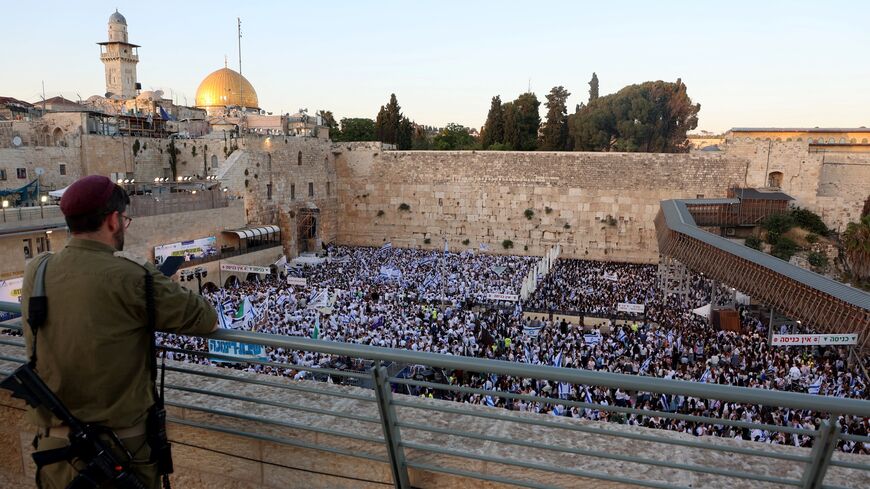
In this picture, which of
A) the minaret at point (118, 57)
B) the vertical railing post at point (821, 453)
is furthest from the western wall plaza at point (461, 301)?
the minaret at point (118, 57)

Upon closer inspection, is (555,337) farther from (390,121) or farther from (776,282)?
(390,121)

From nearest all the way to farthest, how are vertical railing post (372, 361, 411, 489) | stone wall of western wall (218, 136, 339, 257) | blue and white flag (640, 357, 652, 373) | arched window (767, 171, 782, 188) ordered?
1. vertical railing post (372, 361, 411, 489)
2. blue and white flag (640, 357, 652, 373)
3. stone wall of western wall (218, 136, 339, 257)
4. arched window (767, 171, 782, 188)

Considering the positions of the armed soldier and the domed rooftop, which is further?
the domed rooftop

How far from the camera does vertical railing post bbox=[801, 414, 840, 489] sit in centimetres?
146

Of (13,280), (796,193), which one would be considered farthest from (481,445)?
(796,193)

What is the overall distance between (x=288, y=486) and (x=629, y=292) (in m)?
18.0

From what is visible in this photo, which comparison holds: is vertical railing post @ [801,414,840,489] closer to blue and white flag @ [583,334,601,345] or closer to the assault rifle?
the assault rifle

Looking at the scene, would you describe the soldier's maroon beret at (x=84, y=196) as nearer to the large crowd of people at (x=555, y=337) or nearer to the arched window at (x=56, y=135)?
the large crowd of people at (x=555, y=337)

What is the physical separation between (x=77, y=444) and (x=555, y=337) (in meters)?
11.4

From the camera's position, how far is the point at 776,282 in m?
11.8

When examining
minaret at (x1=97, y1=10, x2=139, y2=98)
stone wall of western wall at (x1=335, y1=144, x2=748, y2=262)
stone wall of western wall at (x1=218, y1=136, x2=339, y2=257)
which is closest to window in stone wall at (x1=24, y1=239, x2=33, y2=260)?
stone wall of western wall at (x1=218, y1=136, x2=339, y2=257)

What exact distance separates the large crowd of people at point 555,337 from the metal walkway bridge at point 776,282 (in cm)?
81

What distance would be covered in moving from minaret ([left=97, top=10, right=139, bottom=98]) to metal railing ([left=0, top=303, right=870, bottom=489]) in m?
53.9

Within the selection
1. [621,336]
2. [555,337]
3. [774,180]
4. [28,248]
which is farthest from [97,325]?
[774,180]
